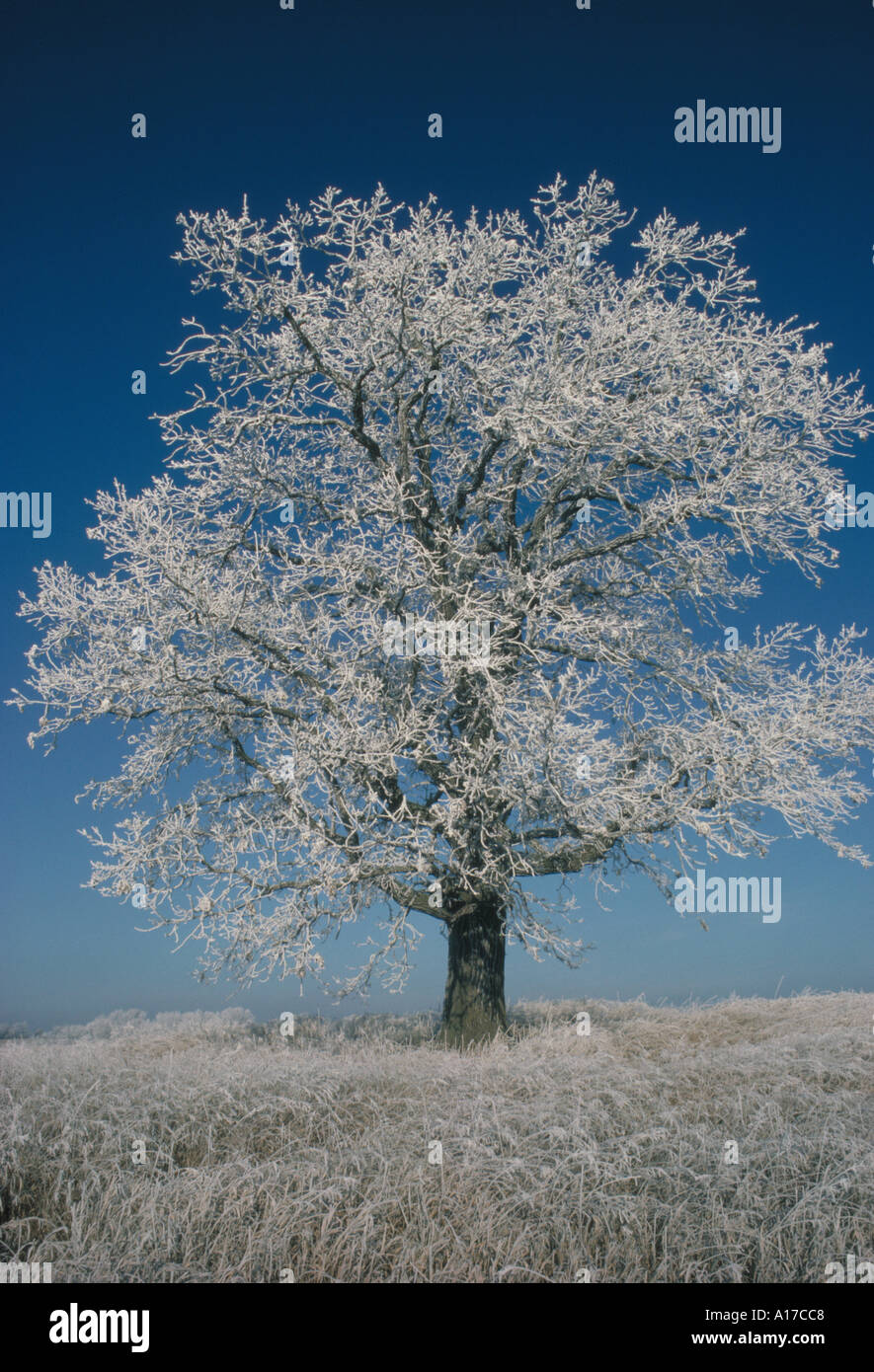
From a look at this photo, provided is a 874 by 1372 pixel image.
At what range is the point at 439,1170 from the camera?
21.4ft

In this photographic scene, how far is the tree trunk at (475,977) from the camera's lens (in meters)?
12.0

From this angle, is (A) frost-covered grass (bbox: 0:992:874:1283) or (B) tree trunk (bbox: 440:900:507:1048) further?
(B) tree trunk (bbox: 440:900:507:1048)

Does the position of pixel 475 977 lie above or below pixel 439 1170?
above

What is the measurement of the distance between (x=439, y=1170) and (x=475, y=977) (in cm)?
575

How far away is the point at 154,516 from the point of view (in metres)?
11.5

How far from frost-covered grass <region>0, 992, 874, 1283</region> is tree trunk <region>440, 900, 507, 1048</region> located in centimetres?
204

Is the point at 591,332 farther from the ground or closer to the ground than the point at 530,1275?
farther from the ground

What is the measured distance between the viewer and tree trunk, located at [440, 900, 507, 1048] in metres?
12.0

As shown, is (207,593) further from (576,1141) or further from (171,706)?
(576,1141)

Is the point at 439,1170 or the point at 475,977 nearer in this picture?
the point at 439,1170

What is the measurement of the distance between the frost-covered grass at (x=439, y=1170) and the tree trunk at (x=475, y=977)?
2.04 m

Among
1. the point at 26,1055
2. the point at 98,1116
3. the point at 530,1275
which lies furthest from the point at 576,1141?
the point at 26,1055
